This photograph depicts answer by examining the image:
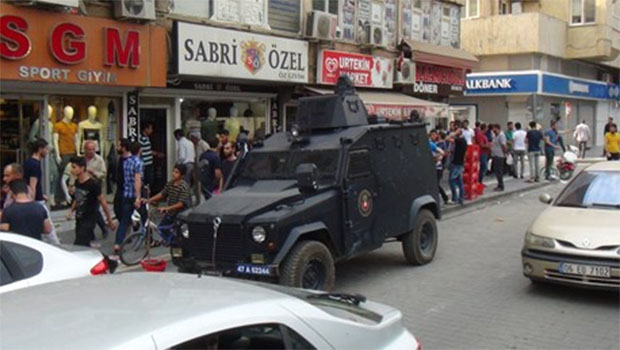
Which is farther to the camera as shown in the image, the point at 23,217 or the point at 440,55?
the point at 440,55

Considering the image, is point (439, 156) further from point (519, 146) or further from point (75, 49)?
point (75, 49)

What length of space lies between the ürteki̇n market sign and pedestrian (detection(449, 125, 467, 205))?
167 inches

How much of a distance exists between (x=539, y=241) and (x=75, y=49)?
26.9ft

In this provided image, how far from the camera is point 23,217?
7.23 meters

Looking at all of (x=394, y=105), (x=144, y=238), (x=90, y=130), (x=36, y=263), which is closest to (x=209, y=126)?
(x=90, y=130)

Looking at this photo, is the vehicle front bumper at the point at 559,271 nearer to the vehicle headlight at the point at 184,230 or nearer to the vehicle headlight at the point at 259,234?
the vehicle headlight at the point at 259,234

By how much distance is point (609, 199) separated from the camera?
8.02m

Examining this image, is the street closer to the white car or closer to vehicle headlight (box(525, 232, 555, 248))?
vehicle headlight (box(525, 232, 555, 248))

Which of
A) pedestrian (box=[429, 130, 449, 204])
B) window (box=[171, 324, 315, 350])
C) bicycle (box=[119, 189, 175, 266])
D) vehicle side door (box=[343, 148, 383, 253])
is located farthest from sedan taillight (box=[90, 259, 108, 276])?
pedestrian (box=[429, 130, 449, 204])

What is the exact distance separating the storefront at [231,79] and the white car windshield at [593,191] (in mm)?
8038

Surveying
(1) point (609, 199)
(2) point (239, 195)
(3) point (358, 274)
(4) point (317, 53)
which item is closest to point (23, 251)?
(2) point (239, 195)

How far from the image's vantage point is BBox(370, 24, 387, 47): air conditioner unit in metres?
19.3

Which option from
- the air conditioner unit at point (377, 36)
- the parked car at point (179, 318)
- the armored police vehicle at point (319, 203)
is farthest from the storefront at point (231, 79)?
the parked car at point (179, 318)

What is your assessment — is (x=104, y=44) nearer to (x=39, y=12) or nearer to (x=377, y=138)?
(x=39, y=12)
